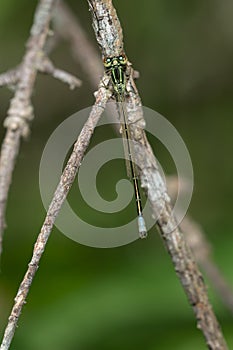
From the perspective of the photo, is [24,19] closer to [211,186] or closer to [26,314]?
[211,186]

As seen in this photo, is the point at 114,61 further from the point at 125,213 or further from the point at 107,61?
the point at 125,213

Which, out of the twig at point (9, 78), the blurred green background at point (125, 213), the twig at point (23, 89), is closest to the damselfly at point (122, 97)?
the twig at point (23, 89)

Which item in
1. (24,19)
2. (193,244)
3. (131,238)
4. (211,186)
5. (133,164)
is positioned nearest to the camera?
(133,164)

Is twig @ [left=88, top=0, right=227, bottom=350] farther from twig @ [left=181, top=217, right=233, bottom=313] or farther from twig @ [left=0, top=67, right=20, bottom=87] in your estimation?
twig @ [left=0, top=67, right=20, bottom=87]

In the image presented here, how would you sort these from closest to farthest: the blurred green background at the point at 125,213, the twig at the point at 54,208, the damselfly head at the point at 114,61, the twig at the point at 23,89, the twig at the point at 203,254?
the twig at the point at 54,208 < the damselfly head at the point at 114,61 < the twig at the point at 23,89 < the twig at the point at 203,254 < the blurred green background at the point at 125,213

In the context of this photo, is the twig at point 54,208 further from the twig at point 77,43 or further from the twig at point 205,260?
the twig at point 77,43

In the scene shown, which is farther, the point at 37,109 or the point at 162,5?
the point at 37,109

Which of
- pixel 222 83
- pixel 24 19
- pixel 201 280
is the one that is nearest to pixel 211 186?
pixel 222 83
